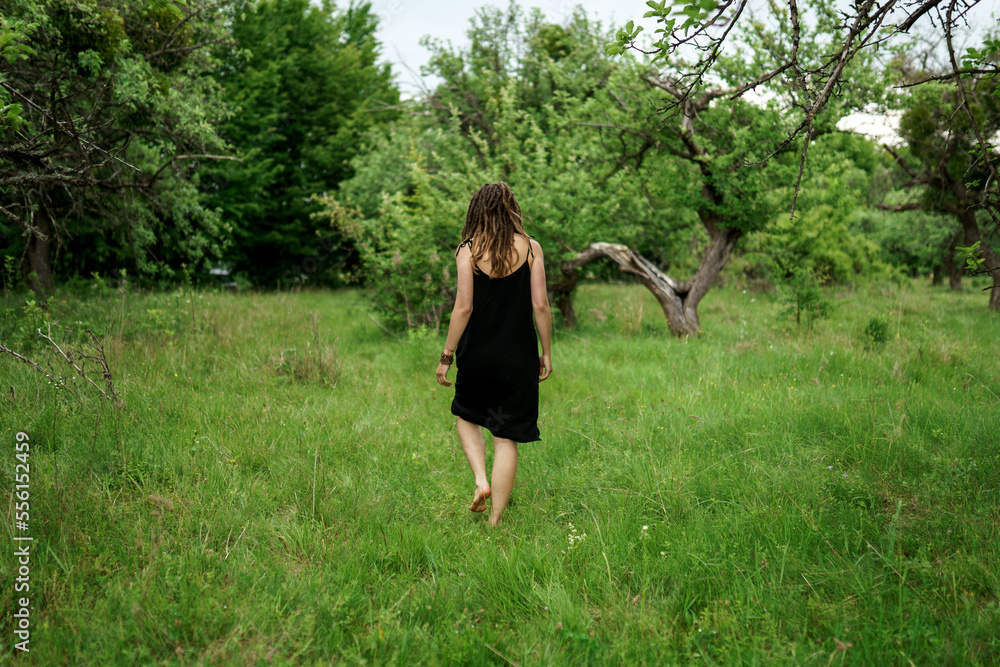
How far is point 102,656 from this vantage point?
2311mm

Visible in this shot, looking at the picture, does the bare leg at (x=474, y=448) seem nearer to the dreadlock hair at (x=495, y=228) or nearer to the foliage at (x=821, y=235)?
the dreadlock hair at (x=495, y=228)

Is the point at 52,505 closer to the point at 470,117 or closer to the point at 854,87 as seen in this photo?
the point at 854,87

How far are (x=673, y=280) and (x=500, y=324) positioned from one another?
247 inches

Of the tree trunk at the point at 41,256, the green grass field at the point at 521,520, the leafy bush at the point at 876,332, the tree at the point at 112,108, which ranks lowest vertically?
the green grass field at the point at 521,520

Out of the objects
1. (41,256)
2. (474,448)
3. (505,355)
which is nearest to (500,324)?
(505,355)

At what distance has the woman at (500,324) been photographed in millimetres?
3596

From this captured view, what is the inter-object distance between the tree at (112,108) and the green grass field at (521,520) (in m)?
2.04

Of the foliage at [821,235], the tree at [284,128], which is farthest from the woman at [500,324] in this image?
the tree at [284,128]

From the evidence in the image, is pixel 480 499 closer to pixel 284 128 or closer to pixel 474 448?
pixel 474 448

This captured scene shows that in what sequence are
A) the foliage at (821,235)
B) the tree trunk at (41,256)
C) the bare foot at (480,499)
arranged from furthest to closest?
the tree trunk at (41,256) → the foliage at (821,235) → the bare foot at (480,499)

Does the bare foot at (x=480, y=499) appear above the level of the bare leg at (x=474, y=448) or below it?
below

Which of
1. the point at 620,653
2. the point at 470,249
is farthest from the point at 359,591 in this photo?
the point at 470,249

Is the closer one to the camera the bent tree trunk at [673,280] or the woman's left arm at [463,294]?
the woman's left arm at [463,294]

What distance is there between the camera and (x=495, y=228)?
11.7 feet
